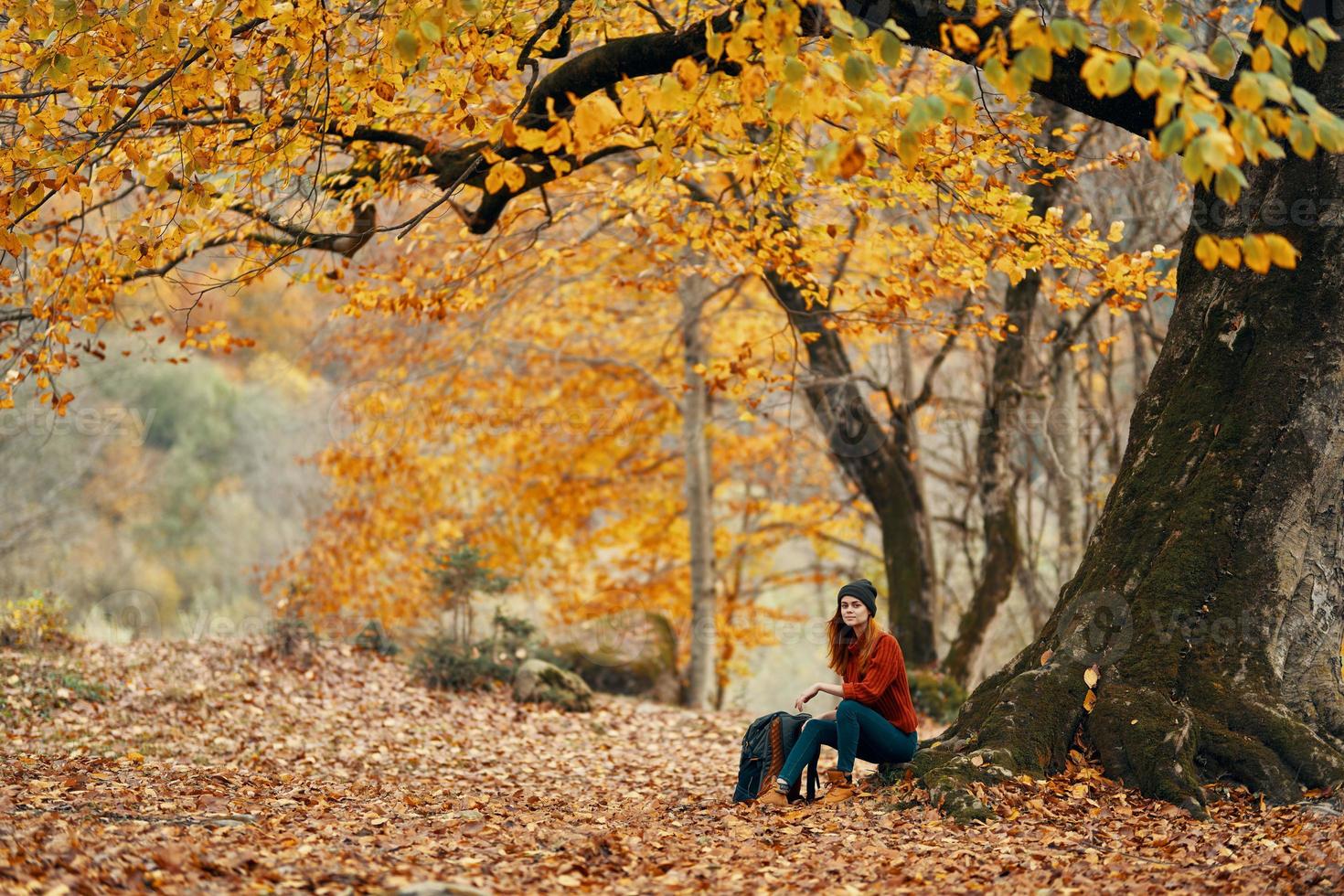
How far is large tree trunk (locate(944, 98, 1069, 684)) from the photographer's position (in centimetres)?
1220

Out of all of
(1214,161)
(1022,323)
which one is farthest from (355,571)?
(1214,161)

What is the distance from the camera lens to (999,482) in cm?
1272

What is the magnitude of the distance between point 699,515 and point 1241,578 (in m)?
9.32

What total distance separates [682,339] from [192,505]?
75.1ft

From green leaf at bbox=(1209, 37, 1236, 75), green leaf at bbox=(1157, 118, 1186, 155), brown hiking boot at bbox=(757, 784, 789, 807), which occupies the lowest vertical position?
brown hiking boot at bbox=(757, 784, 789, 807)

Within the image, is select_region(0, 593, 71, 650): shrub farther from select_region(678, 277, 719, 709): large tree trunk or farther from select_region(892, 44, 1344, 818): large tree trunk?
select_region(892, 44, 1344, 818): large tree trunk

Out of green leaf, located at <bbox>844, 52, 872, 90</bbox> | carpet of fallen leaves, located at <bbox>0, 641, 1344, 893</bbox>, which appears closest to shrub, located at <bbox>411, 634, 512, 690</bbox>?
carpet of fallen leaves, located at <bbox>0, 641, 1344, 893</bbox>

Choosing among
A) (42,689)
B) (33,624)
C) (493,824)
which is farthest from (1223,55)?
(33,624)

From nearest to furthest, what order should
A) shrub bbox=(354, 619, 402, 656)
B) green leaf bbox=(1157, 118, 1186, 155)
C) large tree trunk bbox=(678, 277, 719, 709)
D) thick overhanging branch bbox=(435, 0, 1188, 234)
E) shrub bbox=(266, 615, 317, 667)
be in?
green leaf bbox=(1157, 118, 1186, 155) < thick overhanging branch bbox=(435, 0, 1188, 234) < shrub bbox=(266, 615, 317, 667) < shrub bbox=(354, 619, 402, 656) < large tree trunk bbox=(678, 277, 719, 709)

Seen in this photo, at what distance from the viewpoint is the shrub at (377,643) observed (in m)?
12.7

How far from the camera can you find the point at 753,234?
8.23 metres

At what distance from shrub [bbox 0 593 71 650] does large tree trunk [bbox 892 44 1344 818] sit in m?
8.27

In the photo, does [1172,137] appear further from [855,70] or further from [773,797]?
[773,797]

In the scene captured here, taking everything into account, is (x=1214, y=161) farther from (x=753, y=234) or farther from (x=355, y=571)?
(x=355, y=571)
